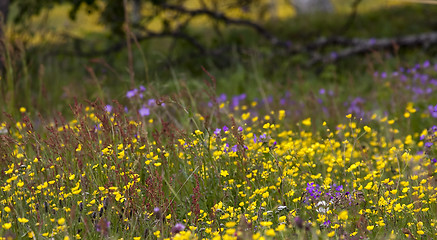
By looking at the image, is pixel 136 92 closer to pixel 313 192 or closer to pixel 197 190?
pixel 197 190

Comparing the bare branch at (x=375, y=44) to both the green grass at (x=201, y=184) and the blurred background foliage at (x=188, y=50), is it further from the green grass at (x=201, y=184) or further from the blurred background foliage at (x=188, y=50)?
the green grass at (x=201, y=184)

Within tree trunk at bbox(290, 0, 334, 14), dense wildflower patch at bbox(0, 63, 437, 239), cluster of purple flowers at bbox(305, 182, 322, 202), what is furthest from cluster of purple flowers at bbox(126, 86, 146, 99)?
tree trunk at bbox(290, 0, 334, 14)

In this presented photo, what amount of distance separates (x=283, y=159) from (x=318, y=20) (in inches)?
297

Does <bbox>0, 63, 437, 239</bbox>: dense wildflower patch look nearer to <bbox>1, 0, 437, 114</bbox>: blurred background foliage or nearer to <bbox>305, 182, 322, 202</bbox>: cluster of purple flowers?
<bbox>305, 182, 322, 202</bbox>: cluster of purple flowers

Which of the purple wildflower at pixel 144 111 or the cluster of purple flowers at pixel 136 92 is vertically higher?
the cluster of purple flowers at pixel 136 92

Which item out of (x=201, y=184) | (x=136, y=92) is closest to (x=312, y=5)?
(x=136, y=92)

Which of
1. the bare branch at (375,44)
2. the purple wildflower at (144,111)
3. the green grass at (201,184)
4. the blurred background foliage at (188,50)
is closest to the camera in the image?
the green grass at (201,184)

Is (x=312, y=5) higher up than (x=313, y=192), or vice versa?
(x=312, y=5)

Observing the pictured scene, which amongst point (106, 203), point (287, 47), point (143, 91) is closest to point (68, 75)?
point (287, 47)

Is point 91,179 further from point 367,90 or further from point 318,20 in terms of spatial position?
point 318,20

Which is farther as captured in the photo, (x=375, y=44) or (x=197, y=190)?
(x=375, y=44)

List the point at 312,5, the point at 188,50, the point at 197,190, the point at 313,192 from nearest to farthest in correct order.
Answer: the point at 197,190 → the point at 313,192 → the point at 188,50 → the point at 312,5

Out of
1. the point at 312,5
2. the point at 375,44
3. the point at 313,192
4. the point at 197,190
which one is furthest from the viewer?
the point at 312,5

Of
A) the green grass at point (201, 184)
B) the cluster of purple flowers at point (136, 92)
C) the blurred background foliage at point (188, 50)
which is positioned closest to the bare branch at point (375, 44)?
the blurred background foliage at point (188, 50)
